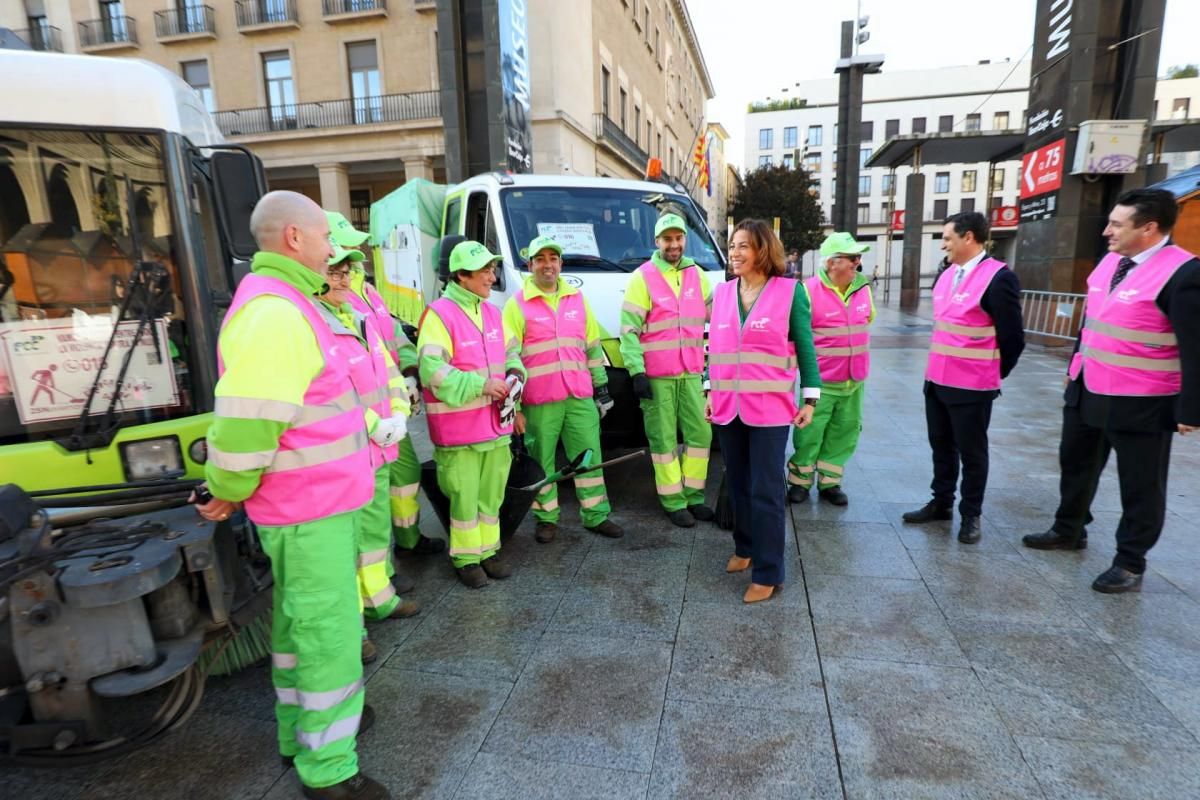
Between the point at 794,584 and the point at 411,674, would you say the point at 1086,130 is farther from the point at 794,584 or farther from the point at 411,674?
the point at 411,674

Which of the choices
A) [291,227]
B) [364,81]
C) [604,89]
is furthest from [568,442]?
[364,81]

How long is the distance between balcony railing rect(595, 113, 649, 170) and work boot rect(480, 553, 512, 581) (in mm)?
21333

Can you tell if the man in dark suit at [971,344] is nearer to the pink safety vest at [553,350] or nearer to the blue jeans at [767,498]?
the blue jeans at [767,498]

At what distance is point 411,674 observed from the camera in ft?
10.1

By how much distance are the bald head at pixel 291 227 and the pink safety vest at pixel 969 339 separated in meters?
3.66

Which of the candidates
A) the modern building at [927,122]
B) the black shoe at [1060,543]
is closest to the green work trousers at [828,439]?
the black shoe at [1060,543]

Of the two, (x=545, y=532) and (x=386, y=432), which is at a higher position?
(x=386, y=432)

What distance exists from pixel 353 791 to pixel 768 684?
166cm

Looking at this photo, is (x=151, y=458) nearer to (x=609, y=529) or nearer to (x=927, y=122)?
(x=609, y=529)

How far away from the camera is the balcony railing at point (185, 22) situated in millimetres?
25484

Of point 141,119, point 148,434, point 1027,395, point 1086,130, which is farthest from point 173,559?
point 1086,130

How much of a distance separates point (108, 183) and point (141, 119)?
0.30m

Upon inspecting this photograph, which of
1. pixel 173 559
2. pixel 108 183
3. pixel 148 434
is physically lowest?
pixel 173 559

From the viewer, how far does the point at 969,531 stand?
14.2ft
